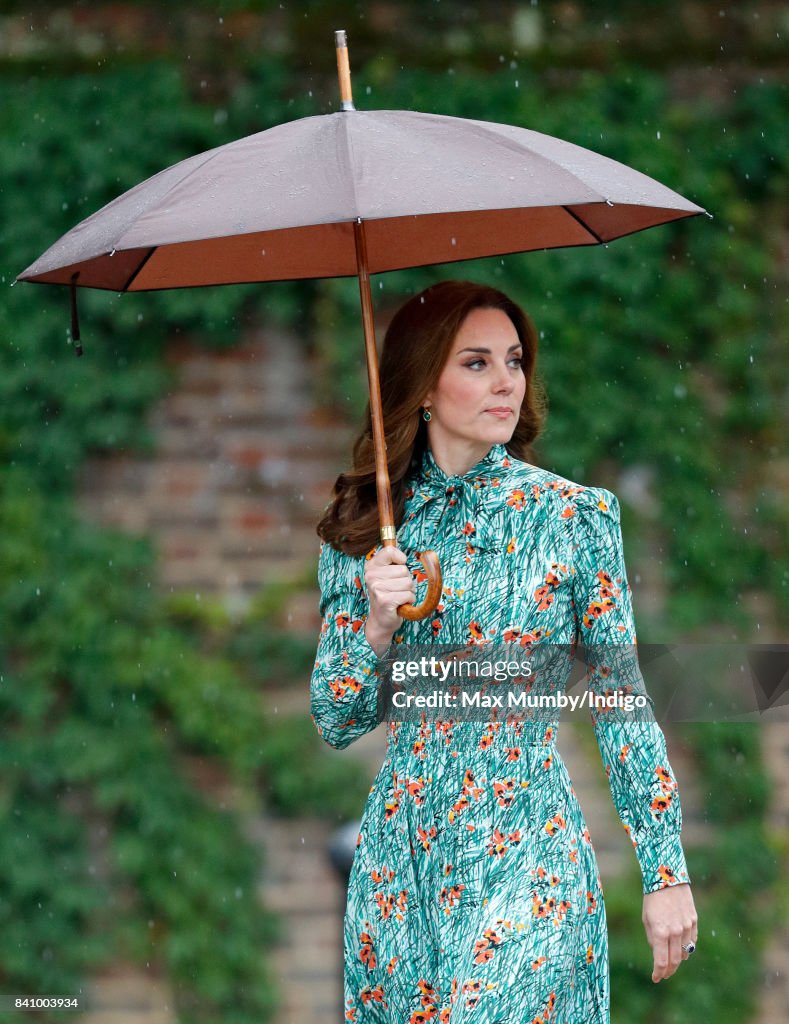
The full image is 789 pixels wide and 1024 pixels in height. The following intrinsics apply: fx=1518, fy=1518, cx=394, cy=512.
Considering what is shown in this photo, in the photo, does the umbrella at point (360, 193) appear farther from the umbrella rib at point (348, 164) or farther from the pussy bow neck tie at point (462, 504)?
the pussy bow neck tie at point (462, 504)

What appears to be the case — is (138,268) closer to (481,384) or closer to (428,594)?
(481,384)

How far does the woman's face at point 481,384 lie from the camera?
108 inches

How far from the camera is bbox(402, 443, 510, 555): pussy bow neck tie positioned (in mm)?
2740

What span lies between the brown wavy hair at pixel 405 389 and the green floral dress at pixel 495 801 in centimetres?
8

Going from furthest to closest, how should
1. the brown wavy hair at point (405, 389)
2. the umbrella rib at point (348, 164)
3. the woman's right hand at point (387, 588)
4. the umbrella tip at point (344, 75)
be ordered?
the brown wavy hair at point (405, 389), the umbrella tip at point (344, 75), the woman's right hand at point (387, 588), the umbrella rib at point (348, 164)

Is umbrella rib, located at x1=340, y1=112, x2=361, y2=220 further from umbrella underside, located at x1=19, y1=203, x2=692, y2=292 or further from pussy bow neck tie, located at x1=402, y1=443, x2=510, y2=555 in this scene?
pussy bow neck tie, located at x1=402, y1=443, x2=510, y2=555

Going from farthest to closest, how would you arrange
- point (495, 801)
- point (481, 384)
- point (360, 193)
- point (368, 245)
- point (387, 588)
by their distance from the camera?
point (368, 245)
point (481, 384)
point (495, 801)
point (387, 588)
point (360, 193)

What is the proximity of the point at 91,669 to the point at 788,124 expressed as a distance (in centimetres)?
283

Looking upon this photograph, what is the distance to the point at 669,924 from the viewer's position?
2566 mm

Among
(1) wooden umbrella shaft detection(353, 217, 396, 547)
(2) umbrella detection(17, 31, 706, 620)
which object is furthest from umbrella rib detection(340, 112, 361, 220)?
(1) wooden umbrella shaft detection(353, 217, 396, 547)

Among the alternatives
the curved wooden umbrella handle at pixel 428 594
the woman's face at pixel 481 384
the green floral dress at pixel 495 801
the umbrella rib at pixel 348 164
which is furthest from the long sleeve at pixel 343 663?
the umbrella rib at pixel 348 164

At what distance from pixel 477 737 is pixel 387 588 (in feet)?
1.12

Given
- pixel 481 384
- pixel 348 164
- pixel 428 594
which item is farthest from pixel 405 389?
pixel 348 164

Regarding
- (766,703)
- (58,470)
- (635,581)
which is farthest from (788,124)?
(58,470)
